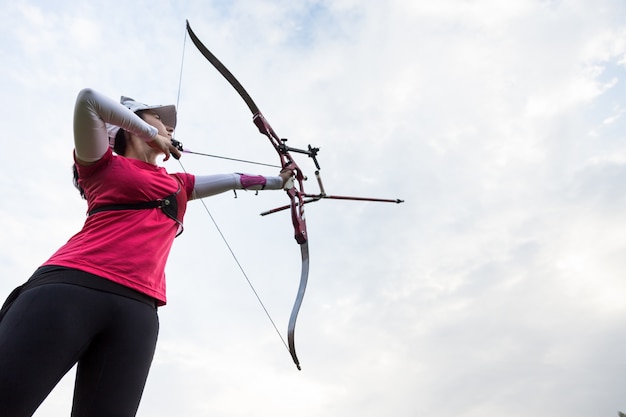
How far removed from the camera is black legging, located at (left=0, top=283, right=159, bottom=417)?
4.58ft

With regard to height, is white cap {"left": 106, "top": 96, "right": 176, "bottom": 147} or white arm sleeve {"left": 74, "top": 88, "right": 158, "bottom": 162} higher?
white cap {"left": 106, "top": 96, "right": 176, "bottom": 147}

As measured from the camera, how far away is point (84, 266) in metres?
1.63

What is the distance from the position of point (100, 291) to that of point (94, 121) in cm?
54

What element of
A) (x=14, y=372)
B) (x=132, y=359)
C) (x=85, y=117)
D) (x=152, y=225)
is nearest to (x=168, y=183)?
(x=152, y=225)

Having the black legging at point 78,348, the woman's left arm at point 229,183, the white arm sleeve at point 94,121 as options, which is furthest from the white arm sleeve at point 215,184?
the black legging at point 78,348

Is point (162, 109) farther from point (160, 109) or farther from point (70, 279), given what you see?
point (70, 279)

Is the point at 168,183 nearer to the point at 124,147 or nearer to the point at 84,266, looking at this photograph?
the point at 124,147

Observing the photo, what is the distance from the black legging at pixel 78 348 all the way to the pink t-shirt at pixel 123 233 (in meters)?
0.09

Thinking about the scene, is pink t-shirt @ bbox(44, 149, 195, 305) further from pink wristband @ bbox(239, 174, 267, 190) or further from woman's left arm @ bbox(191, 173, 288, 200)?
pink wristband @ bbox(239, 174, 267, 190)

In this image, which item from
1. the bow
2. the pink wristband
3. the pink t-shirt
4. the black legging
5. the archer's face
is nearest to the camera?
the black legging

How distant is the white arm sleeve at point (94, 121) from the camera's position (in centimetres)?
166

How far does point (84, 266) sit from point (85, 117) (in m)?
0.47

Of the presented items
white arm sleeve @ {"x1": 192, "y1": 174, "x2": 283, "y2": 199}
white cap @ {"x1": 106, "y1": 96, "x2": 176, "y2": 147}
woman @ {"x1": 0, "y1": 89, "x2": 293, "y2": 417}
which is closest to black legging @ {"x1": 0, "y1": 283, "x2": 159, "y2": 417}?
woman @ {"x1": 0, "y1": 89, "x2": 293, "y2": 417}

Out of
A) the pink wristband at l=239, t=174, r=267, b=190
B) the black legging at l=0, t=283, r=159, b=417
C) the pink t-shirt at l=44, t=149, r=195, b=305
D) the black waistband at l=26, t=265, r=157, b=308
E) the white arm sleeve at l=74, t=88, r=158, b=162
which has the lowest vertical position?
the black legging at l=0, t=283, r=159, b=417
